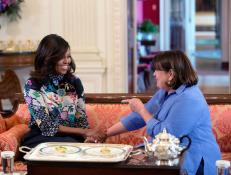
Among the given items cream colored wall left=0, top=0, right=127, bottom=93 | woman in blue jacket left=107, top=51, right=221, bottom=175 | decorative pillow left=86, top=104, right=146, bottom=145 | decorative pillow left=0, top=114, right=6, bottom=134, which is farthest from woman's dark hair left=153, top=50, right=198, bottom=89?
cream colored wall left=0, top=0, right=127, bottom=93

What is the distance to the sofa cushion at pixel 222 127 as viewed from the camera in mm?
4270

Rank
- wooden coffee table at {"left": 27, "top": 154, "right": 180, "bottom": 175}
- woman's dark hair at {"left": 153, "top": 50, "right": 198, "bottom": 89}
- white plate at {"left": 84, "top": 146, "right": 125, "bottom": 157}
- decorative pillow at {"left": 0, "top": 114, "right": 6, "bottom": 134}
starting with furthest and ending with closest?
decorative pillow at {"left": 0, "top": 114, "right": 6, "bottom": 134} → woman's dark hair at {"left": 153, "top": 50, "right": 198, "bottom": 89} → white plate at {"left": 84, "top": 146, "right": 125, "bottom": 157} → wooden coffee table at {"left": 27, "top": 154, "right": 180, "bottom": 175}

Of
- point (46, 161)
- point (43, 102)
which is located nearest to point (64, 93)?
point (43, 102)

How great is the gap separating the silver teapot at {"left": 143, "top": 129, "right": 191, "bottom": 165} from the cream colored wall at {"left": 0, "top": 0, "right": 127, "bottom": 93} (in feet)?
13.7

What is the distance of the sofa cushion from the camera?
427cm

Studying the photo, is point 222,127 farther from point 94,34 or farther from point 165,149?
point 94,34

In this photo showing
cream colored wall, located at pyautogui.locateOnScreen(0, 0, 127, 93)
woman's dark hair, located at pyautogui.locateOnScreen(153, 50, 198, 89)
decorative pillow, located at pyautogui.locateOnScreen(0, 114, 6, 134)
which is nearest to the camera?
woman's dark hair, located at pyautogui.locateOnScreen(153, 50, 198, 89)

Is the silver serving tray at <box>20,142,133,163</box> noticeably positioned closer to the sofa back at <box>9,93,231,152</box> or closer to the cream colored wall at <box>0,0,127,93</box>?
the sofa back at <box>9,93,231,152</box>

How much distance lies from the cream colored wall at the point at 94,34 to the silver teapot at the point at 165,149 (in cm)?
419

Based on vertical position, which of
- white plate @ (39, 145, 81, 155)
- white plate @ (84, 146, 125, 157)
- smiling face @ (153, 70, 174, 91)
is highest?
smiling face @ (153, 70, 174, 91)

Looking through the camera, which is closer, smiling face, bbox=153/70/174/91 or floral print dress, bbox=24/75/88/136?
smiling face, bbox=153/70/174/91

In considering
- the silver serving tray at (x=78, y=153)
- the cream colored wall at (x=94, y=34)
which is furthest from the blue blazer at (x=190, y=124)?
the cream colored wall at (x=94, y=34)

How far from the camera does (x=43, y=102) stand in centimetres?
390

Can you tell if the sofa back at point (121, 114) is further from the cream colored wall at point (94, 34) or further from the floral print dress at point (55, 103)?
the cream colored wall at point (94, 34)
